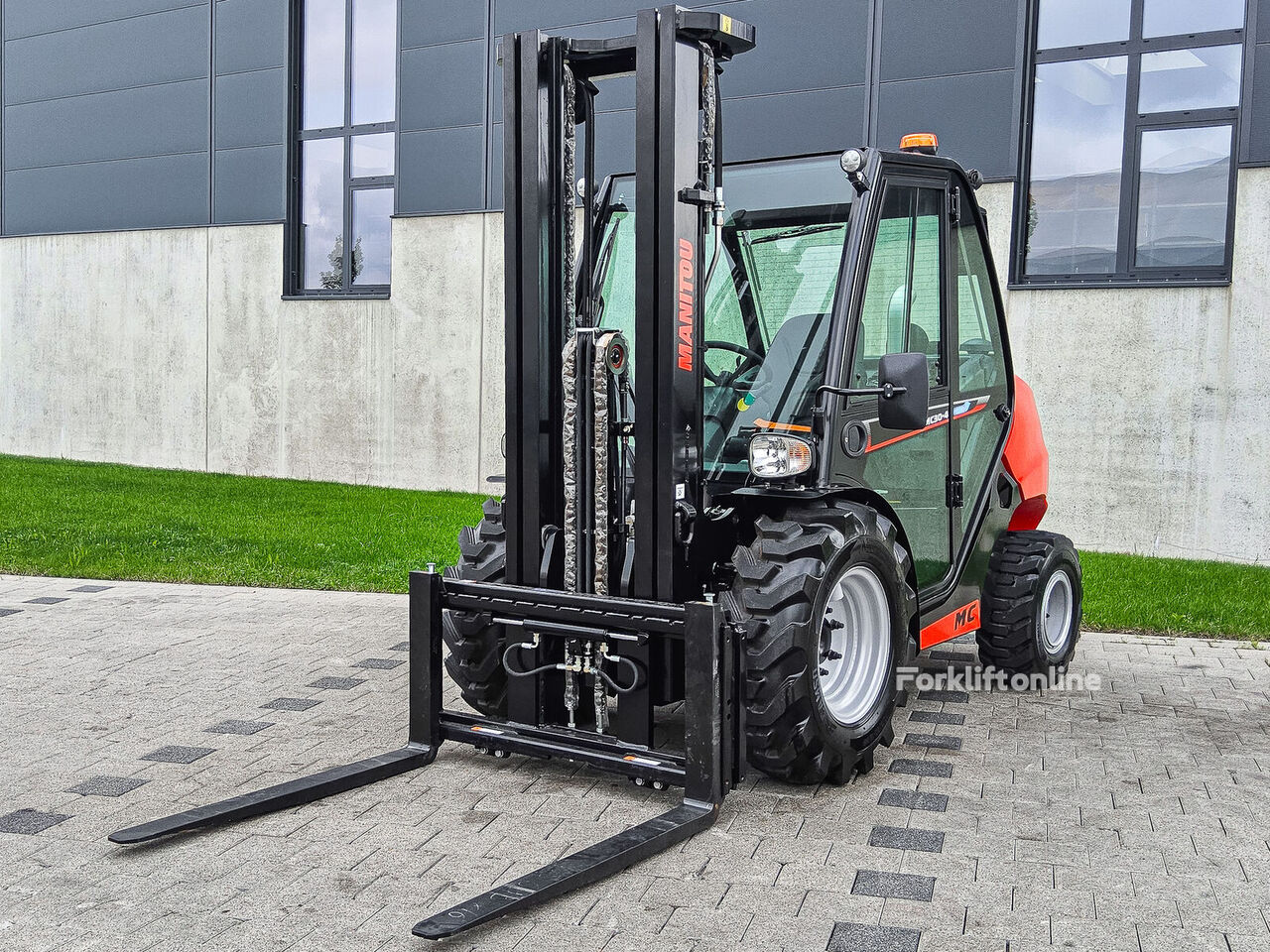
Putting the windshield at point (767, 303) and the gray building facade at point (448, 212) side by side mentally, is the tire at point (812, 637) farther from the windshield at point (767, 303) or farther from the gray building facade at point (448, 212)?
the gray building facade at point (448, 212)

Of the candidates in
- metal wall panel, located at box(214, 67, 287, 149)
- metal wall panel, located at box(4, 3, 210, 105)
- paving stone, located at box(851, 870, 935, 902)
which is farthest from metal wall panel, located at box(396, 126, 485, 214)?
paving stone, located at box(851, 870, 935, 902)

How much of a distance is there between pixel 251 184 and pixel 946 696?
13783 mm

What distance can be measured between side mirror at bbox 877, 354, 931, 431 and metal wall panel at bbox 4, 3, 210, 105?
1542cm

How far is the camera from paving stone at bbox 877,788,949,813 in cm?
440

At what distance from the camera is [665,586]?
4.36 meters

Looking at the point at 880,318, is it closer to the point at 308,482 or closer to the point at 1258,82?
the point at 1258,82

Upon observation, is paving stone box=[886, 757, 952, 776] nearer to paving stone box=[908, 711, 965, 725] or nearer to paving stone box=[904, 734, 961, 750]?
paving stone box=[904, 734, 961, 750]

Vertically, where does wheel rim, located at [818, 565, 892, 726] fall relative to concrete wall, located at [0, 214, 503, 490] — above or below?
below

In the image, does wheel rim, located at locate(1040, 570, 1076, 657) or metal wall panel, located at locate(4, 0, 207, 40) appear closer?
wheel rim, located at locate(1040, 570, 1076, 657)

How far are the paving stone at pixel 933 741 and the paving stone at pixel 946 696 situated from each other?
0.65 metres

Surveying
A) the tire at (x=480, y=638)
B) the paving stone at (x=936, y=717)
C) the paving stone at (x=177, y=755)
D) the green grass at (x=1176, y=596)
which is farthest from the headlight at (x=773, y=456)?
the green grass at (x=1176, y=596)

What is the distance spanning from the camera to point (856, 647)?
4.80 meters

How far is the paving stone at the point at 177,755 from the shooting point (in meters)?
4.87

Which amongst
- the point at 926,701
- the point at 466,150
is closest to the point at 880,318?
the point at 926,701
